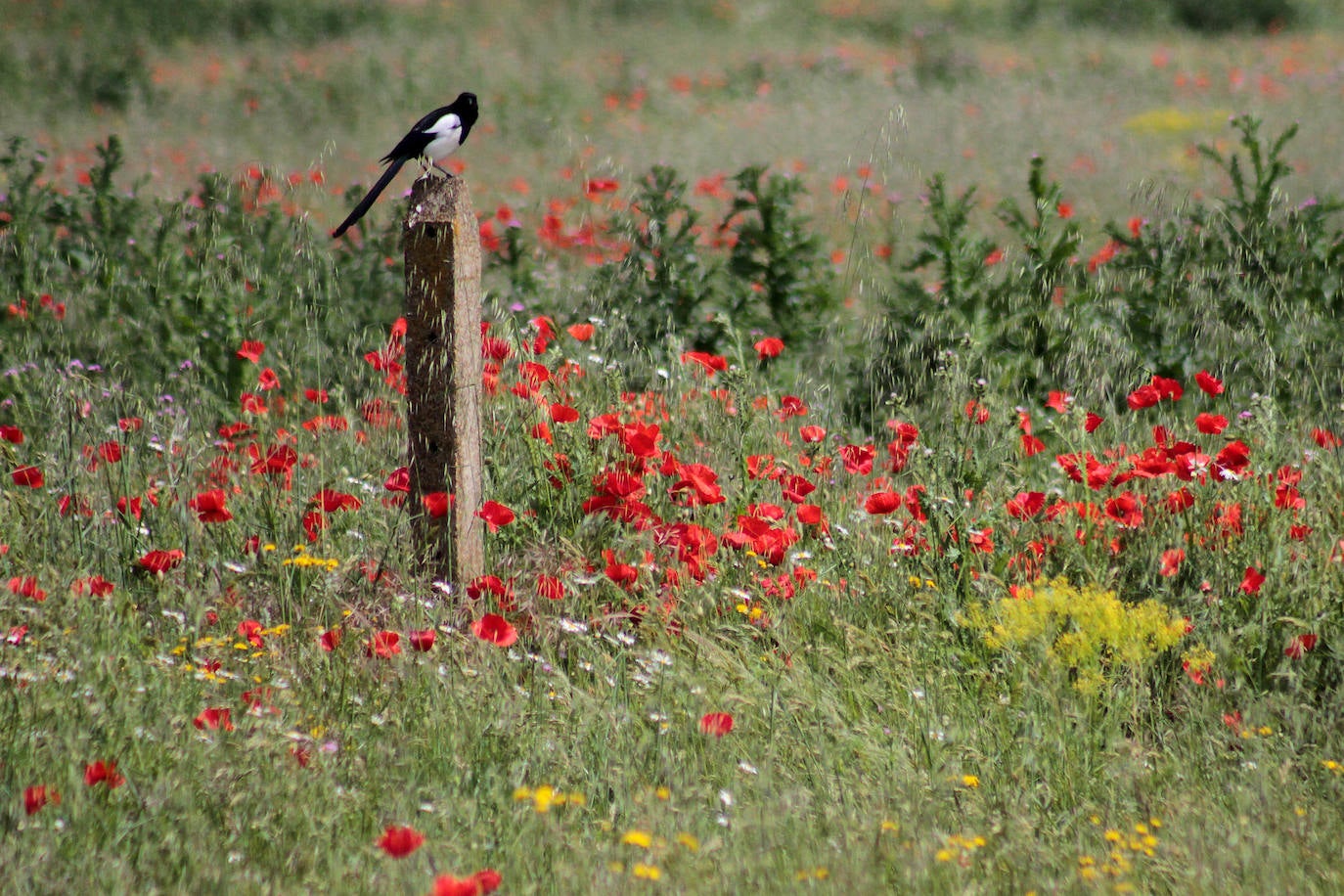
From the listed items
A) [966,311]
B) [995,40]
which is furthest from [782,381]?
[995,40]

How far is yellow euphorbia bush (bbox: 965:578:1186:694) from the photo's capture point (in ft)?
7.60

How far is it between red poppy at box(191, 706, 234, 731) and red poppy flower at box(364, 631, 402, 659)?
28 cm

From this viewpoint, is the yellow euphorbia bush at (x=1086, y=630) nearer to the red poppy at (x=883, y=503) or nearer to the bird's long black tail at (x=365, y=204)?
the red poppy at (x=883, y=503)

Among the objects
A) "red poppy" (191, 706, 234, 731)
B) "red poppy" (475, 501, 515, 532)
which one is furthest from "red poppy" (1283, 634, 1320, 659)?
"red poppy" (191, 706, 234, 731)

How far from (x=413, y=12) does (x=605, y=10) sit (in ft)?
10.2

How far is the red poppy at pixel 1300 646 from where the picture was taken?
237 centimetres

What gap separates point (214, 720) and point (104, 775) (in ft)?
0.59

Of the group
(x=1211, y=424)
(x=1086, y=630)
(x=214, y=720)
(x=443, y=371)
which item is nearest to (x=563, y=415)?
(x=443, y=371)

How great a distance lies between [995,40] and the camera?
62.6 feet

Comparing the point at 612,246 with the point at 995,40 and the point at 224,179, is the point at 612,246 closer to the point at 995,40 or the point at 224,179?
the point at 224,179

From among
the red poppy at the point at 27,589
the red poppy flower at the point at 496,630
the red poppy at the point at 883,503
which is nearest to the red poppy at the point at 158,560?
the red poppy at the point at 27,589

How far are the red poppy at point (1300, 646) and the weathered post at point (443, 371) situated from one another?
1674 mm

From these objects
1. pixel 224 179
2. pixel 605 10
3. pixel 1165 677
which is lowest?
pixel 1165 677

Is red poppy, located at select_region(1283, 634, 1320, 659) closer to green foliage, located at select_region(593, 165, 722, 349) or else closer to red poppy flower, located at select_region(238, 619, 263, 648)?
red poppy flower, located at select_region(238, 619, 263, 648)
